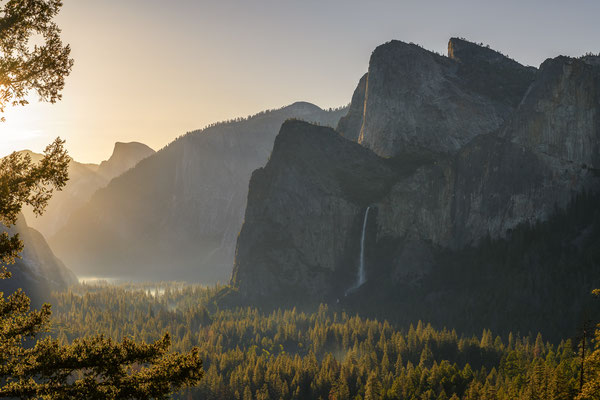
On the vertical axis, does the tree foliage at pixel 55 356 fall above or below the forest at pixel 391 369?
above

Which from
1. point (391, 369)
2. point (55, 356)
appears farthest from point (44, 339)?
point (391, 369)

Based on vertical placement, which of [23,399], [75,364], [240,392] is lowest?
[240,392]

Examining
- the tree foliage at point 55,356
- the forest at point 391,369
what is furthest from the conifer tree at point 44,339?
the forest at point 391,369

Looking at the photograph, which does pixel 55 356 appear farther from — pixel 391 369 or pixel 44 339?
pixel 391 369

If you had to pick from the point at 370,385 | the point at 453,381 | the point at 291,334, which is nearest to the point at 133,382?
the point at 370,385

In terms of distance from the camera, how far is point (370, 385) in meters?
125

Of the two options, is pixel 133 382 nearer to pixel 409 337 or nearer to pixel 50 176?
pixel 50 176

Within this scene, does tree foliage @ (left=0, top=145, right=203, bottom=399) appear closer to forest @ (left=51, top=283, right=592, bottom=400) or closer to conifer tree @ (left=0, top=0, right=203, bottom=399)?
conifer tree @ (left=0, top=0, right=203, bottom=399)

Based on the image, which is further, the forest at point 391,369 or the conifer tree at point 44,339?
the forest at point 391,369

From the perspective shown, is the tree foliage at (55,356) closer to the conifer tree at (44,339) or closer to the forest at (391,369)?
the conifer tree at (44,339)

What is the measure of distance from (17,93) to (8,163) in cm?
403

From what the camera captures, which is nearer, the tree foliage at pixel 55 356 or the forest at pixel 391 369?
the tree foliage at pixel 55 356

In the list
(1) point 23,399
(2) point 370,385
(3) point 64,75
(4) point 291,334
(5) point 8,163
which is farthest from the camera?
(4) point 291,334

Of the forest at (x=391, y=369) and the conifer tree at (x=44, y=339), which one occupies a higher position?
the conifer tree at (x=44, y=339)
